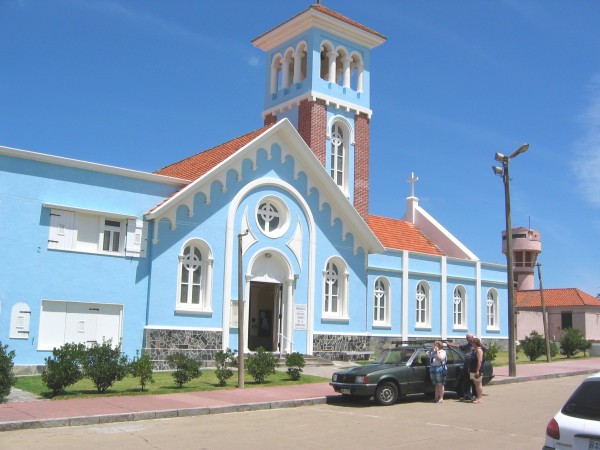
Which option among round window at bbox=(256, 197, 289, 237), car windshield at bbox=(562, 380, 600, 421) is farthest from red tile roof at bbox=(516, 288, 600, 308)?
car windshield at bbox=(562, 380, 600, 421)

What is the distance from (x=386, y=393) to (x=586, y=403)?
8739 mm

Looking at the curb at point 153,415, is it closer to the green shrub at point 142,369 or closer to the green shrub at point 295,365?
the green shrub at point 142,369

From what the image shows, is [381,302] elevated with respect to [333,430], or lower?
elevated

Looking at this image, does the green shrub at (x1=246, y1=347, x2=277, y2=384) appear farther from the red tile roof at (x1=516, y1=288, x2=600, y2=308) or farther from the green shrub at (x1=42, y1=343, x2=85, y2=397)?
the red tile roof at (x1=516, y1=288, x2=600, y2=308)

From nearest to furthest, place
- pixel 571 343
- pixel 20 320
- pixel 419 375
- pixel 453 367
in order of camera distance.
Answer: pixel 419 375 → pixel 453 367 → pixel 20 320 → pixel 571 343

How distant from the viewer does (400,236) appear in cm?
3428

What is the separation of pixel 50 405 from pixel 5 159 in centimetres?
858

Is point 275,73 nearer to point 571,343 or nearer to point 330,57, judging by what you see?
point 330,57

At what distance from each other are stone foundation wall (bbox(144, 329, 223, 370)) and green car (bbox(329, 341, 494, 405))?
711 centimetres

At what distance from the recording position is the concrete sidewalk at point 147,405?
494 inches

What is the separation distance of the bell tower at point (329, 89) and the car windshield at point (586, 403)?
20939mm

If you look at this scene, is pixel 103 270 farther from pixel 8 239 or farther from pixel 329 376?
pixel 329 376

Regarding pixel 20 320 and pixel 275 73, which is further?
pixel 275 73

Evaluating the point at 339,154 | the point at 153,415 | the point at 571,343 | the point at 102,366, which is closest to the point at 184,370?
the point at 102,366
